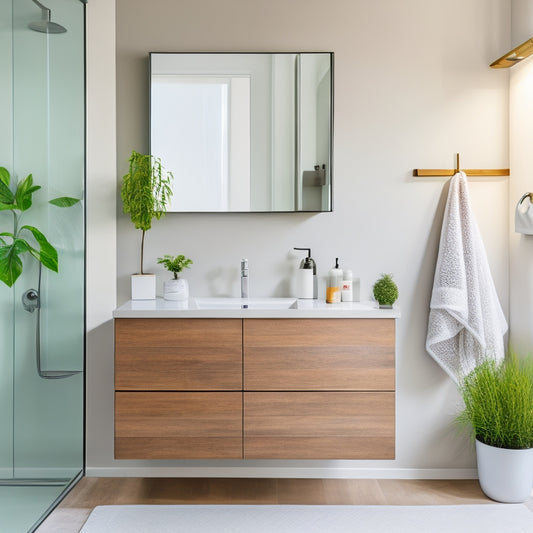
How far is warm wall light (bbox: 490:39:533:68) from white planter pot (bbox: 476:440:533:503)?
1.61 metres

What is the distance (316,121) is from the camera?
255cm

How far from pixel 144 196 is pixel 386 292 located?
3.64 ft

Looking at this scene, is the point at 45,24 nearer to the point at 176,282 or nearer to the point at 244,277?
the point at 176,282

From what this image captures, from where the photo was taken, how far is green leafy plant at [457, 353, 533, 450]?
2244 millimetres

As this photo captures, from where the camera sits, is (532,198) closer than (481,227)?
Yes

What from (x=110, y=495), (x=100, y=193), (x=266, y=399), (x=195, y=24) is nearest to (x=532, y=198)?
(x=266, y=399)

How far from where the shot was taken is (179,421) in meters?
2.22

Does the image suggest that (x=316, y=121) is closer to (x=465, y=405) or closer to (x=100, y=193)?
(x=100, y=193)

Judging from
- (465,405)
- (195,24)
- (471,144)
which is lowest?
(465,405)

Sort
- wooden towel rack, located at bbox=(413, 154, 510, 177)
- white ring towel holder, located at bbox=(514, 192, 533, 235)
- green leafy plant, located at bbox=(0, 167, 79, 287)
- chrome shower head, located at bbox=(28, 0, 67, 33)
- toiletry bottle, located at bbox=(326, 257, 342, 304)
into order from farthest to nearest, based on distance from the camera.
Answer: wooden towel rack, located at bbox=(413, 154, 510, 177) < toiletry bottle, located at bbox=(326, 257, 342, 304) < white ring towel holder, located at bbox=(514, 192, 533, 235) < chrome shower head, located at bbox=(28, 0, 67, 33) < green leafy plant, located at bbox=(0, 167, 79, 287)

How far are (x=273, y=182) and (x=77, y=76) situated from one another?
37.9 inches

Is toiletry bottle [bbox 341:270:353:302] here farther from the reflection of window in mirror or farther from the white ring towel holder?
the white ring towel holder

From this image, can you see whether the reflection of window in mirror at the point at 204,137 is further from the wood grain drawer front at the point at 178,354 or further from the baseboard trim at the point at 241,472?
the baseboard trim at the point at 241,472

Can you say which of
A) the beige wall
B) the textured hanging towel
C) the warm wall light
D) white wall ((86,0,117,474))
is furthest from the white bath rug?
the warm wall light
